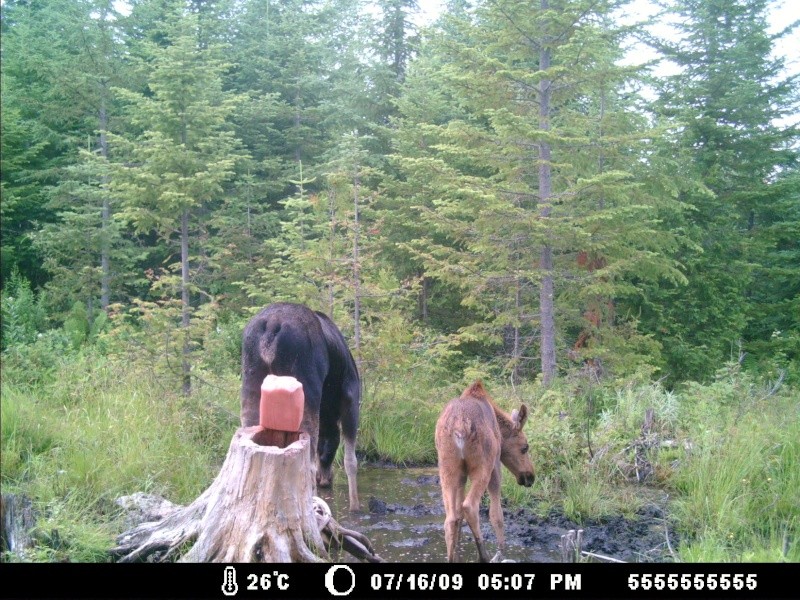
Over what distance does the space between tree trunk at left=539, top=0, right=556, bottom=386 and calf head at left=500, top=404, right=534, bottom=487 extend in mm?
4767

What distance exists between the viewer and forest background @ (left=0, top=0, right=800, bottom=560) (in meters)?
7.21

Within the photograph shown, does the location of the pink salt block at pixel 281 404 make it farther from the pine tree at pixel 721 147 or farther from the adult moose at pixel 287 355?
the pine tree at pixel 721 147

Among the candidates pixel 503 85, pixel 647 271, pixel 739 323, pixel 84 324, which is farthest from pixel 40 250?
pixel 739 323

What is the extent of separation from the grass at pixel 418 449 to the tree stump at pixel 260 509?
3.78 feet

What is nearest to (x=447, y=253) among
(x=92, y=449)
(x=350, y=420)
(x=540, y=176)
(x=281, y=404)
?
(x=540, y=176)

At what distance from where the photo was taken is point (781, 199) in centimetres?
1653

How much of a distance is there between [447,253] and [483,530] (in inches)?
295

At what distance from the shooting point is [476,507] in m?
5.78

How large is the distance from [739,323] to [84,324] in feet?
40.4

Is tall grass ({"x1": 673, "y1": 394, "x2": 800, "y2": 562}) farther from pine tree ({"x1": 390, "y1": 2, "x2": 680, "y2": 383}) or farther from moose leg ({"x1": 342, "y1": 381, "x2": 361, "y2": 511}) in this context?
pine tree ({"x1": 390, "y1": 2, "x2": 680, "y2": 383})

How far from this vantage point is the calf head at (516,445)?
702cm

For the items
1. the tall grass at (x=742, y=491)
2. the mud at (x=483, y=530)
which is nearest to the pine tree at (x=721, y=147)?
the tall grass at (x=742, y=491)
